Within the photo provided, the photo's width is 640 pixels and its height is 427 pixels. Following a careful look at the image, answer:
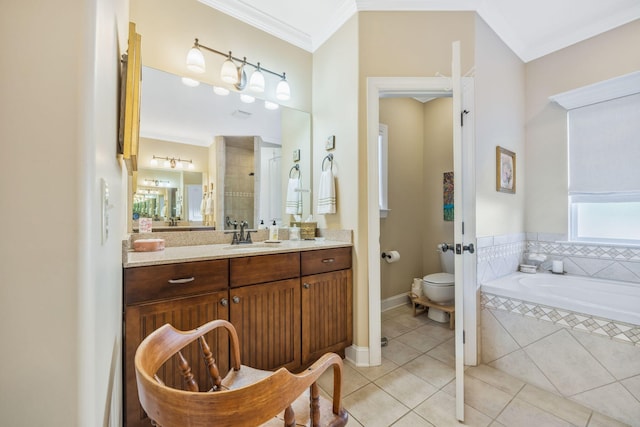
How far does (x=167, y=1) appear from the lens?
187 cm

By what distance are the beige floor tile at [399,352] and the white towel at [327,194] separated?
124 centimetres

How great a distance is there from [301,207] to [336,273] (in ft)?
2.58

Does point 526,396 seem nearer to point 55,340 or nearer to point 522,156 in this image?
point 522,156

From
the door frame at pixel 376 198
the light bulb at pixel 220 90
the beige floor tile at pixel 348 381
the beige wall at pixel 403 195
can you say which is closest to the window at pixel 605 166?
the door frame at pixel 376 198

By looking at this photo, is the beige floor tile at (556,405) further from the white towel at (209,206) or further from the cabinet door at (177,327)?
the white towel at (209,206)

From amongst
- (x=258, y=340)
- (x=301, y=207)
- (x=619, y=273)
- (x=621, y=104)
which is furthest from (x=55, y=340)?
(x=621, y=104)

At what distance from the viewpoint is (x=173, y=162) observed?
1.95 m

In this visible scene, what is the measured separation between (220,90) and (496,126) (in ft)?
7.62

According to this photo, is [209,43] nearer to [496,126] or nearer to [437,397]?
[496,126]

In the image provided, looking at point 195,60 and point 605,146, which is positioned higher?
point 195,60

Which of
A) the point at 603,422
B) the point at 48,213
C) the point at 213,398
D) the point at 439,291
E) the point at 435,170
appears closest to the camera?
the point at 48,213

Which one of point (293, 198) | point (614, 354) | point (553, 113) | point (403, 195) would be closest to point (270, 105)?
point (293, 198)

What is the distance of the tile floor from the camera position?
1485mm

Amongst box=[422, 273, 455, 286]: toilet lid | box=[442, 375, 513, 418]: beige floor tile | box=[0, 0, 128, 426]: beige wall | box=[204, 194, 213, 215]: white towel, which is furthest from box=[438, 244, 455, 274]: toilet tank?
box=[0, 0, 128, 426]: beige wall
